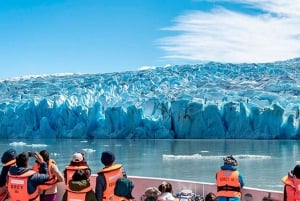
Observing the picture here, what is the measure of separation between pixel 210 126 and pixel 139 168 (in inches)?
442

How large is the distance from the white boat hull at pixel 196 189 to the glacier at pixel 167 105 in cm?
2230

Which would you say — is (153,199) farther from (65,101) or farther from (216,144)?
(65,101)

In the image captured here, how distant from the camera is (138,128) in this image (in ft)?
95.6

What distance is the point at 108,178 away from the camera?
3.19 metres

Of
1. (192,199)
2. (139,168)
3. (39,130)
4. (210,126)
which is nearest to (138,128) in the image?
(210,126)

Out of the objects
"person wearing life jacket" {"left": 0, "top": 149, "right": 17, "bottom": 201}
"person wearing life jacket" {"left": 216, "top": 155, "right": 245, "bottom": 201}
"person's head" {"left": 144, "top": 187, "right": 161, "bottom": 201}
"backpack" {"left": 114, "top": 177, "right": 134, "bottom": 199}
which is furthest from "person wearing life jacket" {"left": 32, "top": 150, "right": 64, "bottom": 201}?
"person wearing life jacket" {"left": 216, "top": 155, "right": 245, "bottom": 201}

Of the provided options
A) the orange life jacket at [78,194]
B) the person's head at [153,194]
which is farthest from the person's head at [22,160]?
the person's head at [153,194]

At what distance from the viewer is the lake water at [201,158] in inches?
619

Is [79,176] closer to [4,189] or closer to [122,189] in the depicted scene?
[122,189]

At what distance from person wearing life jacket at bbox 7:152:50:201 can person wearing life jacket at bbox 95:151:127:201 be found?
14.2 inches

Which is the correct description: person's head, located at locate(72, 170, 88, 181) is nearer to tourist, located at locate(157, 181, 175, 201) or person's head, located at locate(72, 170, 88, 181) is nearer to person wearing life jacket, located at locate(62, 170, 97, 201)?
person wearing life jacket, located at locate(62, 170, 97, 201)

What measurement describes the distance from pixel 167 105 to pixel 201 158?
8979mm

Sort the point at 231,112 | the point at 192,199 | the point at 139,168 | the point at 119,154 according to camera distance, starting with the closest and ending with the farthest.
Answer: the point at 192,199, the point at 139,168, the point at 119,154, the point at 231,112

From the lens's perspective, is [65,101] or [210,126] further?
[65,101]
